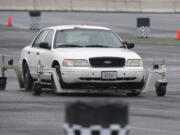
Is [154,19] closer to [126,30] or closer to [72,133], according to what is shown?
[126,30]

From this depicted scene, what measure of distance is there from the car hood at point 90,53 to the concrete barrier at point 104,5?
3901cm

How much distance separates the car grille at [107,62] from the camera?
15648 millimetres

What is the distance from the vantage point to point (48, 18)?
54531mm

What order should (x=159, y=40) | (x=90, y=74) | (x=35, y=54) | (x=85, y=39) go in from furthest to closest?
(x=159, y=40)
(x=35, y=54)
(x=85, y=39)
(x=90, y=74)

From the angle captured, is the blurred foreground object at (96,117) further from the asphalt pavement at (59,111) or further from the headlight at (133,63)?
the headlight at (133,63)

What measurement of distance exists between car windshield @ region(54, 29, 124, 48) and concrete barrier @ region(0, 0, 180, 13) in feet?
125

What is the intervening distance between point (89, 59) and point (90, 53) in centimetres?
22

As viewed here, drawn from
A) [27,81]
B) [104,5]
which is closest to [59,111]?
[27,81]

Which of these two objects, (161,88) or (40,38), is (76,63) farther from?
(40,38)

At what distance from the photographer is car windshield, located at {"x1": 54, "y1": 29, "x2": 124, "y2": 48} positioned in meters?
16.7

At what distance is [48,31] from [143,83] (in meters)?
2.66

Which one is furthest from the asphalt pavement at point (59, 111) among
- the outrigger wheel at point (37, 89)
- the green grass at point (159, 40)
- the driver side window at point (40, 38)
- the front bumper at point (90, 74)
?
the green grass at point (159, 40)

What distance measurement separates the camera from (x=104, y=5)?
5709cm

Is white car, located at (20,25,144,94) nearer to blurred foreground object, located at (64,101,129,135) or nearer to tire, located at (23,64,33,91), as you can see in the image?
tire, located at (23,64,33,91)
